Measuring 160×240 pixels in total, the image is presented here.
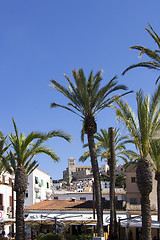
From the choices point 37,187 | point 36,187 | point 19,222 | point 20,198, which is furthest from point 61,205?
point 19,222

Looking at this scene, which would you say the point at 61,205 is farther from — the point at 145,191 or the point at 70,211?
the point at 145,191

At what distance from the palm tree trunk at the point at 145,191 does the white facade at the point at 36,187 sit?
3049cm

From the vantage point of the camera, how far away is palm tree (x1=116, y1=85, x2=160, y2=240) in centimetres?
1609

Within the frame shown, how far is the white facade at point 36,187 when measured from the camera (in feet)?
159

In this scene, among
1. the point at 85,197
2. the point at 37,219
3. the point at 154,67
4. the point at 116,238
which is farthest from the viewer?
the point at 85,197

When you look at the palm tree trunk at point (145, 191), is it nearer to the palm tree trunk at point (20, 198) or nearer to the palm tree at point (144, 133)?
the palm tree at point (144, 133)

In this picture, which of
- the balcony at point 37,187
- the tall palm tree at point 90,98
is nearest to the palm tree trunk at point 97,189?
the tall palm tree at point 90,98

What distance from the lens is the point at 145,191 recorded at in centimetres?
1631

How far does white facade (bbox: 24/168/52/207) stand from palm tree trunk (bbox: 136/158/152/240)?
100 feet

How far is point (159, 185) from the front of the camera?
2667cm

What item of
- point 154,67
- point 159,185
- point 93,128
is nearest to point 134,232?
point 159,185

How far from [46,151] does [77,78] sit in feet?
17.2

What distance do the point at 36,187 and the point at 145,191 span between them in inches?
1389

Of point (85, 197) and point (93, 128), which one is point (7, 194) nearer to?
point (85, 197)
